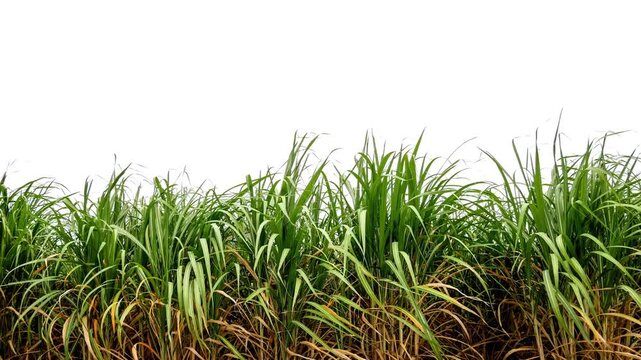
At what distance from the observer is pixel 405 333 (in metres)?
2.25

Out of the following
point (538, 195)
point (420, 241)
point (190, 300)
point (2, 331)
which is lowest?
point (2, 331)

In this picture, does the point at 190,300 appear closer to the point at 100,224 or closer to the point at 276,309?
the point at 276,309

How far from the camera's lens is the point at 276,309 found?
2.21 meters

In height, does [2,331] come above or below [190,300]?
below

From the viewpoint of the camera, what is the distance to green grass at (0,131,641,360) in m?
2.11

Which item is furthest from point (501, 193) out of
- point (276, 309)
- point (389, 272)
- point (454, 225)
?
point (276, 309)

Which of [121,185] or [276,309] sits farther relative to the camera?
[121,185]

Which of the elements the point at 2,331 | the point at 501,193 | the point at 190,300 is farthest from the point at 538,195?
the point at 2,331

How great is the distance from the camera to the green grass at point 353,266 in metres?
2.11

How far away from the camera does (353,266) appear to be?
7.51 ft

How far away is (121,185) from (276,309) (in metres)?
0.77

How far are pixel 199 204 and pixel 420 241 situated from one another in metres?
0.79

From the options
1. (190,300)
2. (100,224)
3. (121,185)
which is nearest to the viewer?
(190,300)

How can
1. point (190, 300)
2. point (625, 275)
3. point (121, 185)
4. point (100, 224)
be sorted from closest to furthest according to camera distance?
point (190, 300) < point (625, 275) < point (100, 224) < point (121, 185)
